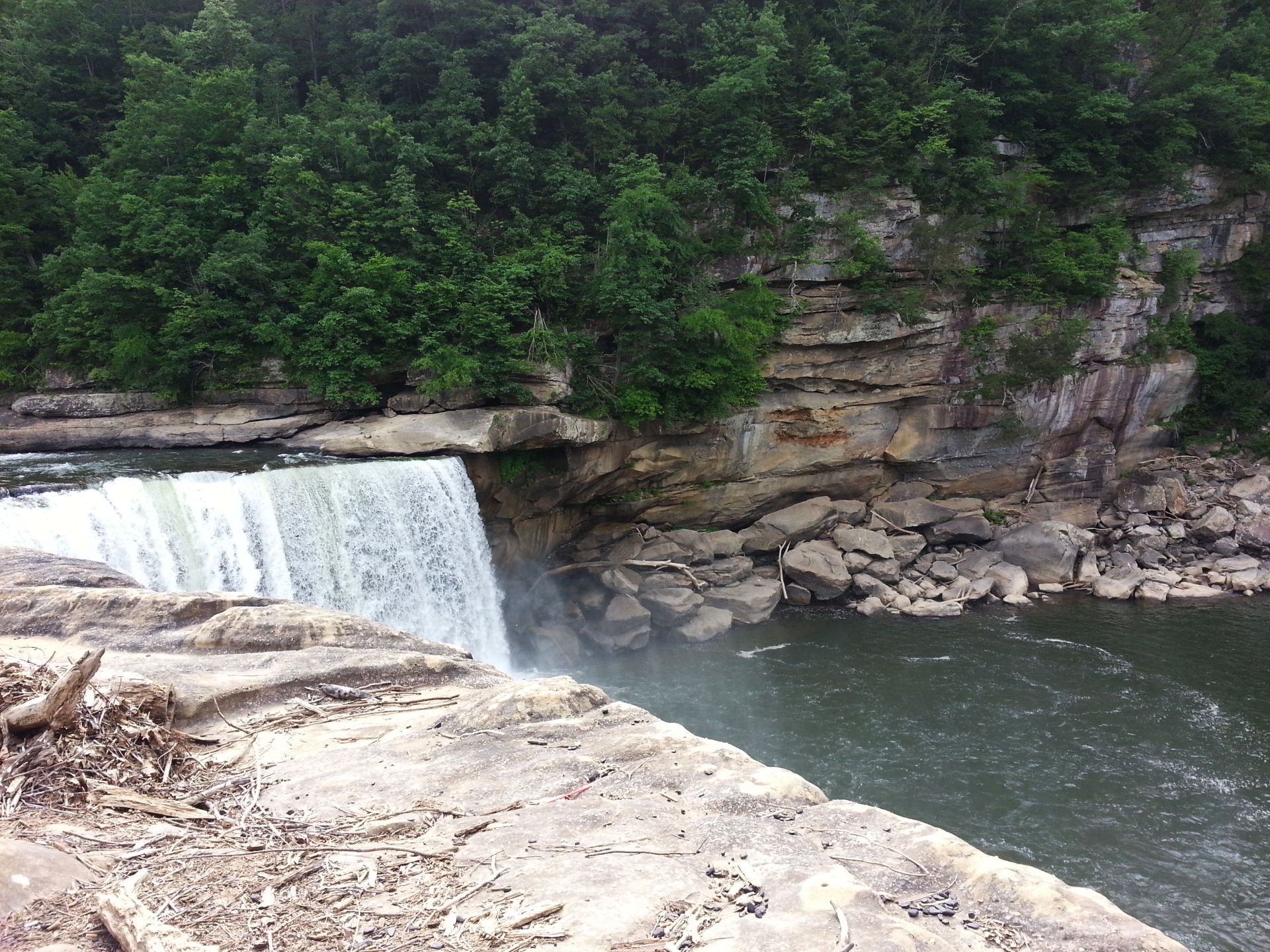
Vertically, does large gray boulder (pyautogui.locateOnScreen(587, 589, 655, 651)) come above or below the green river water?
above

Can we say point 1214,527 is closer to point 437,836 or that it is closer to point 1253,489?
point 1253,489

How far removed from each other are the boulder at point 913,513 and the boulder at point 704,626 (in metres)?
6.63

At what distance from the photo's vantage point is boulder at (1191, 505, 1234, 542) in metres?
23.0

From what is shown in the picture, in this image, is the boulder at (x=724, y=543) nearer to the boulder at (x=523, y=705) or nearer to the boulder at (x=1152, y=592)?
the boulder at (x=1152, y=592)

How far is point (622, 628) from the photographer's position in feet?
59.6

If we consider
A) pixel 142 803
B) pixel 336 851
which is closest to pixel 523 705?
pixel 336 851

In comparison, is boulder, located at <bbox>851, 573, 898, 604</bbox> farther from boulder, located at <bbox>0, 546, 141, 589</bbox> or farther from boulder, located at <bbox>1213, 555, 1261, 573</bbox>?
boulder, located at <bbox>0, 546, 141, 589</bbox>

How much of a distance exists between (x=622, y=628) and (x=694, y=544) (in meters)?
3.35

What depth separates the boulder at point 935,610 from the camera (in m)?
19.9

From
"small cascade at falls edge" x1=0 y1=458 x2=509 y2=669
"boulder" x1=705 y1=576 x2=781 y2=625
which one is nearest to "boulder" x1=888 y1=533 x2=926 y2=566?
"boulder" x1=705 y1=576 x2=781 y2=625

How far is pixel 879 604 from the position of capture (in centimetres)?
2009

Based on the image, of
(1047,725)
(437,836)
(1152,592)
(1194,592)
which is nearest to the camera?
(437,836)

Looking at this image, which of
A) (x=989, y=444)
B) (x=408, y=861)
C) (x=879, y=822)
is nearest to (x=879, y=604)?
(x=989, y=444)

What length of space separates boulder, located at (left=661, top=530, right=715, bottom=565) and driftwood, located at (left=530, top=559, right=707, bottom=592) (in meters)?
0.39
